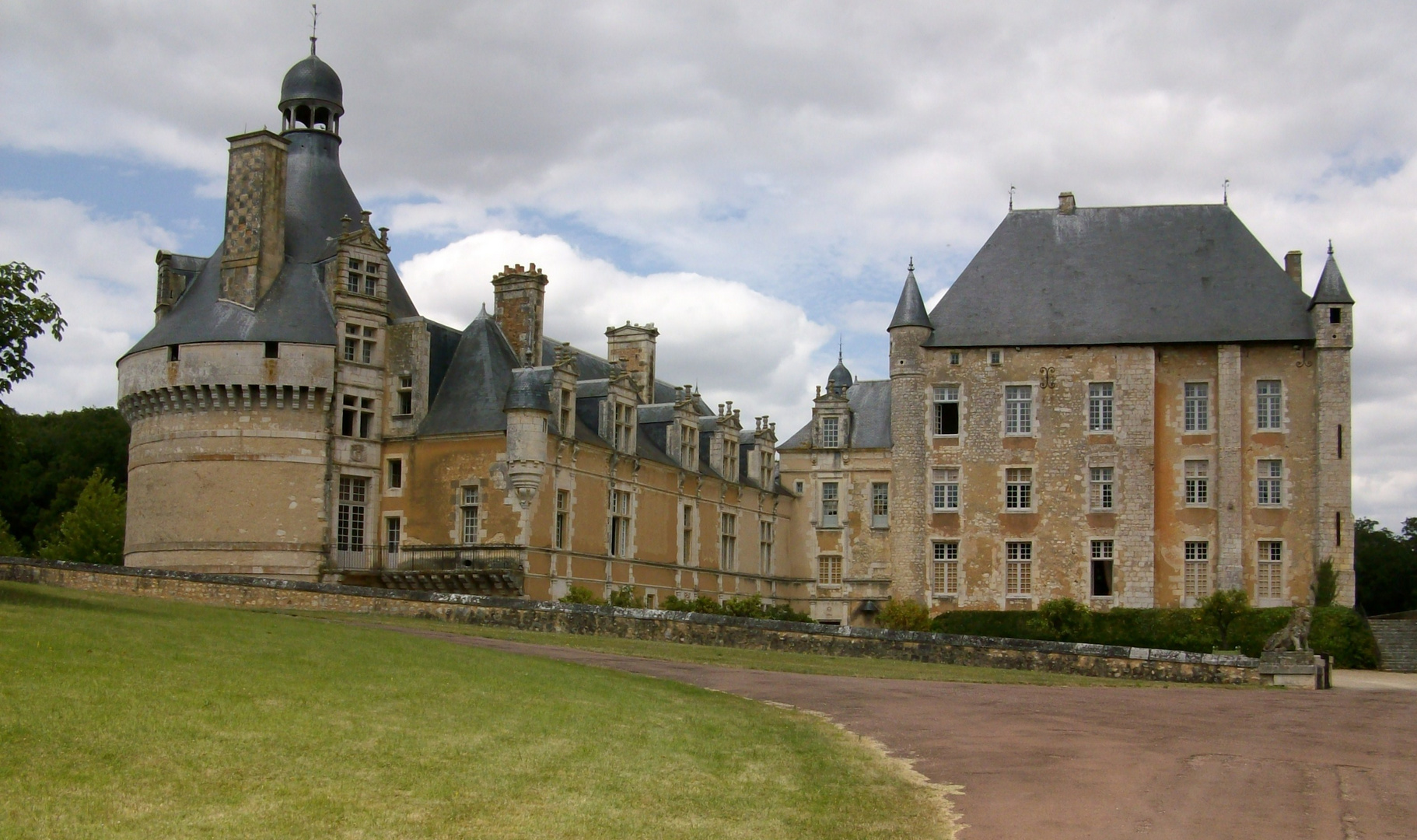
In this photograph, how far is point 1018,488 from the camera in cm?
4581

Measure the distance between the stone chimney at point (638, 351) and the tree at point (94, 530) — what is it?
57.3 feet

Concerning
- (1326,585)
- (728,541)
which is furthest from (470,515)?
(1326,585)

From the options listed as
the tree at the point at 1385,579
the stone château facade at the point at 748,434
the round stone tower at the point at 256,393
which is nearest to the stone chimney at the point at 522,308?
the stone château facade at the point at 748,434

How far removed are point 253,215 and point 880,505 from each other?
2434 cm

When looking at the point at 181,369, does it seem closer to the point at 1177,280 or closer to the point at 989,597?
the point at 989,597

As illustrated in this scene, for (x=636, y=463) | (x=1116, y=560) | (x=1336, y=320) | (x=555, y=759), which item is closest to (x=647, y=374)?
(x=636, y=463)

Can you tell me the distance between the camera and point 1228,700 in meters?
19.6

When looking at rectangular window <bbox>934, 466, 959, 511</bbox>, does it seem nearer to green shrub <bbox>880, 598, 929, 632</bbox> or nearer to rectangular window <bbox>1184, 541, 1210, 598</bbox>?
green shrub <bbox>880, 598, 929, 632</bbox>

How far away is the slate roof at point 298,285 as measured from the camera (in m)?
37.9

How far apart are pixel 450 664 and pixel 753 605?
23.7 metres

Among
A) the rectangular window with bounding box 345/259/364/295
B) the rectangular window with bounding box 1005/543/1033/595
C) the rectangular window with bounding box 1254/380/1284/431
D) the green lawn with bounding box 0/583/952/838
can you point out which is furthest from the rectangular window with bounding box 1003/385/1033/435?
the green lawn with bounding box 0/583/952/838

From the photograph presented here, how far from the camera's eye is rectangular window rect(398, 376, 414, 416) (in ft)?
130

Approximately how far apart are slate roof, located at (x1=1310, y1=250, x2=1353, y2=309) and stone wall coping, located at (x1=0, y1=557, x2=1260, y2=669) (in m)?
20.3

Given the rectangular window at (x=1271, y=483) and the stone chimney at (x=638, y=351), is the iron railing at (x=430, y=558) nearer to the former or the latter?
the stone chimney at (x=638, y=351)
